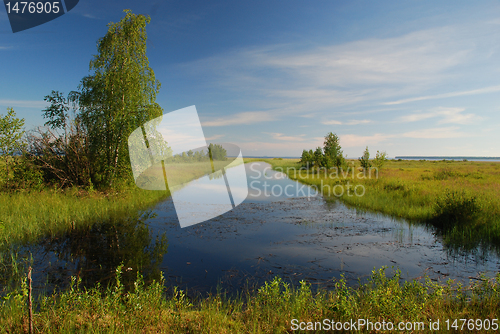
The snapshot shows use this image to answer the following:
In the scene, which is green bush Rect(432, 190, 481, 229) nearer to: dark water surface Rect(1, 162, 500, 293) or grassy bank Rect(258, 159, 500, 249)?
grassy bank Rect(258, 159, 500, 249)

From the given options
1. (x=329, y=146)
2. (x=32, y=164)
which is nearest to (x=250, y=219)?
(x=32, y=164)

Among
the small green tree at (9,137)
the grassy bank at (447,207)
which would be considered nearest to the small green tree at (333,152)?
the grassy bank at (447,207)

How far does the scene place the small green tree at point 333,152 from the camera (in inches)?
1462

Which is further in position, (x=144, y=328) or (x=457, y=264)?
(x=457, y=264)

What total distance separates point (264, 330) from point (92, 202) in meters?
12.1

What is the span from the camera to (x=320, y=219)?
43.3 feet

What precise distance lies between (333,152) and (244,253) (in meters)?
33.5

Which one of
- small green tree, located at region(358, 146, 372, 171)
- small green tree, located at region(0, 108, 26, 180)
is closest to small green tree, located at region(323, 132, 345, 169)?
small green tree, located at region(358, 146, 372, 171)

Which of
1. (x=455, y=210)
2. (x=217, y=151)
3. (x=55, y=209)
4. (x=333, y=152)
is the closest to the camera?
(x=55, y=209)

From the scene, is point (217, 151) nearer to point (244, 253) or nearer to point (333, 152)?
point (333, 152)

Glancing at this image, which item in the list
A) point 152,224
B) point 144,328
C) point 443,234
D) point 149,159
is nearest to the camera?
point 144,328

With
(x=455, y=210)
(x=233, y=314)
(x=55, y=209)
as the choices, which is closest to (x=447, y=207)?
(x=455, y=210)

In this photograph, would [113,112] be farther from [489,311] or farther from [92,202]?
[489,311]

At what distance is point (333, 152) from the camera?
127 feet
